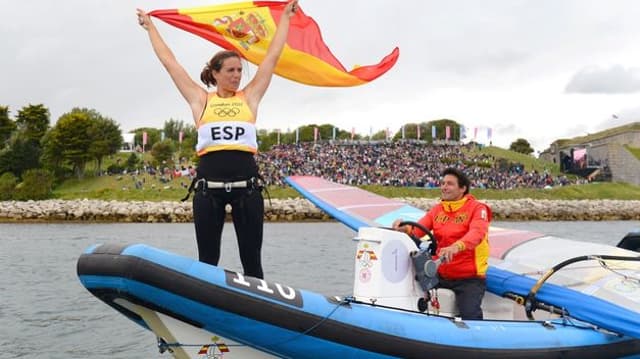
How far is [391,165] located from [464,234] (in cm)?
6164

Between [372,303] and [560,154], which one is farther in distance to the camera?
[560,154]

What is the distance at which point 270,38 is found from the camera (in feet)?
20.5

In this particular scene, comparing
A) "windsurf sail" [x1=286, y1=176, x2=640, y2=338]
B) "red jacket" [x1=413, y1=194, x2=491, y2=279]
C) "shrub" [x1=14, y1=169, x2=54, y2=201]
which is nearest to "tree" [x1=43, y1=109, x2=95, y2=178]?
"shrub" [x1=14, y1=169, x2=54, y2=201]

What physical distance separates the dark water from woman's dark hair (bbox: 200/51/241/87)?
201 inches

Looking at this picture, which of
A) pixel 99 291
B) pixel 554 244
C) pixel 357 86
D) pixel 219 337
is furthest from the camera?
pixel 554 244

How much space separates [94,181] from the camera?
64.1 meters

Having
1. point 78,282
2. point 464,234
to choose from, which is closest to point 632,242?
point 464,234

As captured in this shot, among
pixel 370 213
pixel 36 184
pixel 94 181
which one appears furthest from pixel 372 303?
pixel 94 181

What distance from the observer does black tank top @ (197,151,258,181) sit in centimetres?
503

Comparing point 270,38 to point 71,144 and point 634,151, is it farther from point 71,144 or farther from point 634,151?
point 634,151

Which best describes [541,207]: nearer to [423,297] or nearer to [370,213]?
[370,213]

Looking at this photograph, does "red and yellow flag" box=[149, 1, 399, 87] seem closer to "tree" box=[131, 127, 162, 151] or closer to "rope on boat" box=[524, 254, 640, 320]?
"rope on boat" box=[524, 254, 640, 320]

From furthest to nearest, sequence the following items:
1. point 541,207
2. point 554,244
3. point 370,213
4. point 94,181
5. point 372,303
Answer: point 94,181 → point 541,207 → point 370,213 → point 554,244 → point 372,303

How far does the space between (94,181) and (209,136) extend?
62.3 m
